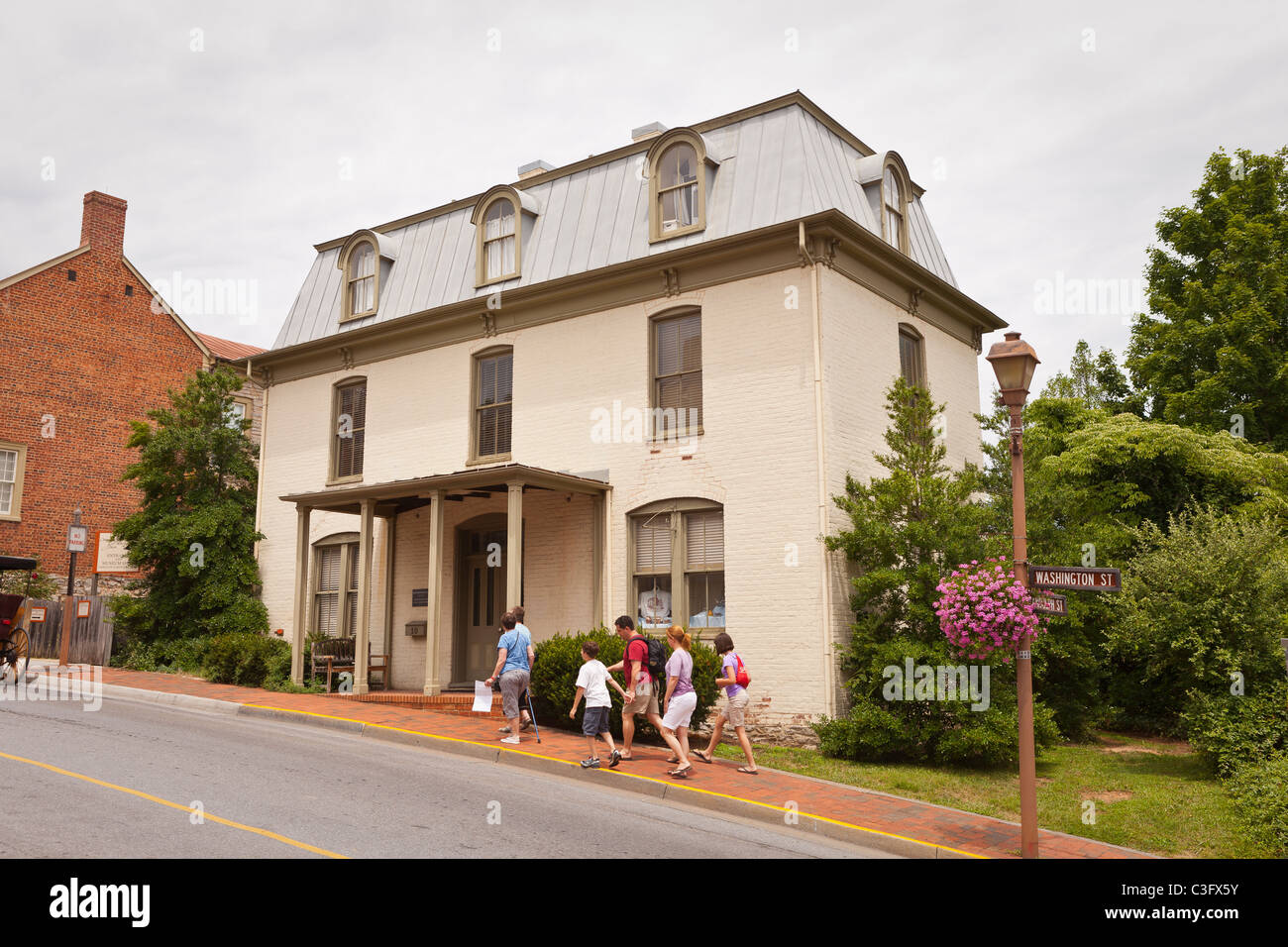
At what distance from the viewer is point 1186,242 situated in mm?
24781

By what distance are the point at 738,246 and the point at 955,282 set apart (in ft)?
19.8

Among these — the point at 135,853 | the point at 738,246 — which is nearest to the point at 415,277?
the point at 738,246

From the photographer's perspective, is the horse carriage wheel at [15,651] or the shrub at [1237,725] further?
the horse carriage wheel at [15,651]

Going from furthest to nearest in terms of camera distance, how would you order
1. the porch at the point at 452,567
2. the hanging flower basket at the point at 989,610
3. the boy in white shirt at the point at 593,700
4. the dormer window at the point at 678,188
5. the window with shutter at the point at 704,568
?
the dormer window at the point at 678,188, the porch at the point at 452,567, the window with shutter at the point at 704,568, the boy in white shirt at the point at 593,700, the hanging flower basket at the point at 989,610

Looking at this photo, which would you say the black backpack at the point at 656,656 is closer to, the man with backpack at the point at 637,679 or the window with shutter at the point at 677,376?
the man with backpack at the point at 637,679

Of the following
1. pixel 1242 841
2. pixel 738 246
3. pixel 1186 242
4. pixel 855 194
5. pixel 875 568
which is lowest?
pixel 1242 841

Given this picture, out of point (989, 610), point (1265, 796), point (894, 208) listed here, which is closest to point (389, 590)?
point (894, 208)

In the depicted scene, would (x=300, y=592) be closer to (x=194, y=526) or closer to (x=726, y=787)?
(x=194, y=526)

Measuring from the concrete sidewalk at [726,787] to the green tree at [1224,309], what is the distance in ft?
51.2

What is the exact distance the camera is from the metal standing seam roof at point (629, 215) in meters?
15.3

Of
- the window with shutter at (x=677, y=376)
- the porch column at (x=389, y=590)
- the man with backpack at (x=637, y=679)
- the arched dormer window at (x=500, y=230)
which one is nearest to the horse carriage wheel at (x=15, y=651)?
the porch column at (x=389, y=590)

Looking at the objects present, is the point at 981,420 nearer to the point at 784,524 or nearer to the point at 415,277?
the point at 784,524

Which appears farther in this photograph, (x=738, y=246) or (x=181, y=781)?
(x=738, y=246)

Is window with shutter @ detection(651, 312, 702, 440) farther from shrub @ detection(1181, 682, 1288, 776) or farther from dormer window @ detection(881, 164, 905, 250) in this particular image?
shrub @ detection(1181, 682, 1288, 776)
